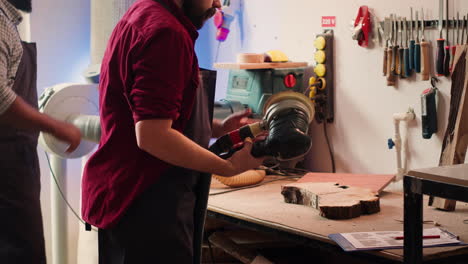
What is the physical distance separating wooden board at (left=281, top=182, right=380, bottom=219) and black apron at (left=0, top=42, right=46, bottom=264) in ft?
3.05

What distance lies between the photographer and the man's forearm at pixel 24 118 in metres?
1.65

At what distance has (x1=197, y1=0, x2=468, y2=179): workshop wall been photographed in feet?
8.29

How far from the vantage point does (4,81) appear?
1.68 meters

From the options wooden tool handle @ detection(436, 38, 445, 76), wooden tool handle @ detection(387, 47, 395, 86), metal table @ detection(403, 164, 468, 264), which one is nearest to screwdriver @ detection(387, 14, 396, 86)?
wooden tool handle @ detection(387, 47, 395, 86)

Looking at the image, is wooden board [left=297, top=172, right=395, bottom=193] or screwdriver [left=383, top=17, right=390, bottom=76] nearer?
wooden board [left=297, top=172, right=395, bottom=193]

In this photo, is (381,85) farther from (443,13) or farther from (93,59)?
(93,59)

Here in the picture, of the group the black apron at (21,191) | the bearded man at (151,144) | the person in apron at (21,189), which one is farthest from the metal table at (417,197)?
the black apron at (21,191)

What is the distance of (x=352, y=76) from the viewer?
280 centimetres

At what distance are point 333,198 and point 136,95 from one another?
96 cm

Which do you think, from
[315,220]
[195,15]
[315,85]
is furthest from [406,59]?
[195,15]

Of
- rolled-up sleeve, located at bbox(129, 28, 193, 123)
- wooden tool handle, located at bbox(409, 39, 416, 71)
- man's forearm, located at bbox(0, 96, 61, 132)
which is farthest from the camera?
wooden tool handle, located at bbox(409, 39, 416, 71)

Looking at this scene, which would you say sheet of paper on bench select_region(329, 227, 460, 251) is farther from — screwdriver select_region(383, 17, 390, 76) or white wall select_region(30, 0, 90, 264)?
white wall select_region(30, 0, 90, 264)

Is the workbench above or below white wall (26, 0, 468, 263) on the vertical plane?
below

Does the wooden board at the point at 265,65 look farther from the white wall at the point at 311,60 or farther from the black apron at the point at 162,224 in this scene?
the black apron at the point at 162,224
